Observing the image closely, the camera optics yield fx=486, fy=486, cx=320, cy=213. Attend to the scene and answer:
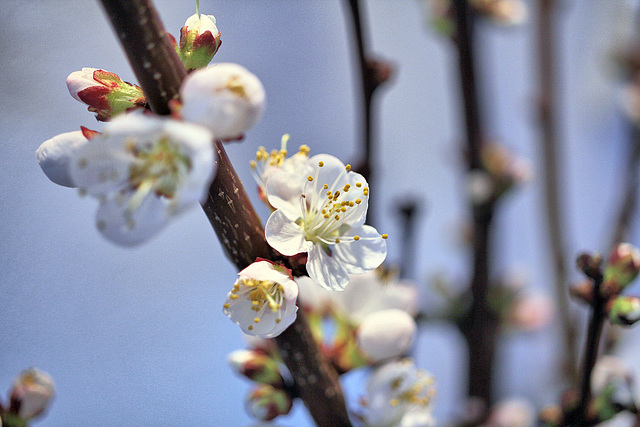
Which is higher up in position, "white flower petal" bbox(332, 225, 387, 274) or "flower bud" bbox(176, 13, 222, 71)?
"flower bud" bbox(176, 13, 222, 71)

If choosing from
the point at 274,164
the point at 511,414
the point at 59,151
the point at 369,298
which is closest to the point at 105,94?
the point at 59,151

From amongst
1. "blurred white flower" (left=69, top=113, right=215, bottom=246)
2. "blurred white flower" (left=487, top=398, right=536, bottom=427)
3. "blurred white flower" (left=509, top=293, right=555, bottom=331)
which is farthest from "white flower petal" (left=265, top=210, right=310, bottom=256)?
"blurred white flower" (left=509, top=293, right=555, bottom=331)

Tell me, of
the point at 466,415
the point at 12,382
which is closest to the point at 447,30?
the point at 466,415

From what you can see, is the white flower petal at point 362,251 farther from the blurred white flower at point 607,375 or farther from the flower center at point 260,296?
the blurred white flower at point 607,375

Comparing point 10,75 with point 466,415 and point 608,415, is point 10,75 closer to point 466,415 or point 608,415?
point 608,415

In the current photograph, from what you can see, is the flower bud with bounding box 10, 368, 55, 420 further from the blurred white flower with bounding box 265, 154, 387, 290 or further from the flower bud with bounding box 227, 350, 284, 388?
the blurred white flower with bounding box 265, 154, 387, 290

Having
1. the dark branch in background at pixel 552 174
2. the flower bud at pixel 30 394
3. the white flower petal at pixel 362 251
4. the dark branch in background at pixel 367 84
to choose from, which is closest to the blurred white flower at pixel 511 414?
the dark branch in background at pixel 552 174
